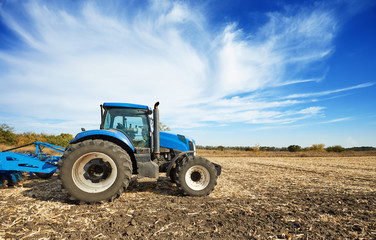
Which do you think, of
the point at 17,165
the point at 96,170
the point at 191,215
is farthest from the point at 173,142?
the point at 17,165

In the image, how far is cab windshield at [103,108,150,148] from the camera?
4.92 meters

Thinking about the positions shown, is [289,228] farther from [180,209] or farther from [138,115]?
[138,115]

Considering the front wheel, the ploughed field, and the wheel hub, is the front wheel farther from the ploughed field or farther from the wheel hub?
the wheel hub

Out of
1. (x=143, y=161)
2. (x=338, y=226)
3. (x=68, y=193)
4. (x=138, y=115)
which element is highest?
(x=138, y=115)

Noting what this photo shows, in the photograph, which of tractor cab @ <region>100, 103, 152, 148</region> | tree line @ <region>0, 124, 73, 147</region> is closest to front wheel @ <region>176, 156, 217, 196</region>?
tractor cab @ <region>100, 103, 152, 148</region>

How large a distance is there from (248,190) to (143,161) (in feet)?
9.83

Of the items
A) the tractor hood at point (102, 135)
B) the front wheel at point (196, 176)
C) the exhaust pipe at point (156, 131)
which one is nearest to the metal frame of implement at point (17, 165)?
the tractor hood at point (102, 135)

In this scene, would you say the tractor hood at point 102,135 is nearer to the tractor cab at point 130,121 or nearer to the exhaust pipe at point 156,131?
the tractor cab at point 130,121

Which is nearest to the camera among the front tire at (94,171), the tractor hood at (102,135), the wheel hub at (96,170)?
the front tire at (94,171)

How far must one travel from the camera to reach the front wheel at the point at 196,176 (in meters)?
4.53

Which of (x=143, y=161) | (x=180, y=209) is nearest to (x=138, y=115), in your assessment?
(x=143, y=161)

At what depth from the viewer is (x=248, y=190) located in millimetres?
5355

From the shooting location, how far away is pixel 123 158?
4109 mm

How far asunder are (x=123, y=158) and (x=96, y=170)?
2.28 feet
